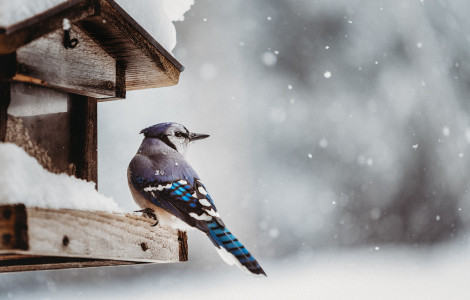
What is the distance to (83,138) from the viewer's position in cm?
209

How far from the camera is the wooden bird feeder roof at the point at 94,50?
165 centimetres

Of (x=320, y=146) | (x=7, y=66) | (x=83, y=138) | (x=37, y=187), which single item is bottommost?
(x=37, y=187)

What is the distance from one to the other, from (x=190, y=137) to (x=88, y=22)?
0.72 meters

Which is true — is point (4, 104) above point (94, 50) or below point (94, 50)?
below

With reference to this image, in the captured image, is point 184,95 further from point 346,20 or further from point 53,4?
point 53,4

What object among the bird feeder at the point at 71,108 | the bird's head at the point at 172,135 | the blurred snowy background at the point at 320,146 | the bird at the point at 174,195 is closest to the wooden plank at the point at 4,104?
the bird feeder at the point at 71,108

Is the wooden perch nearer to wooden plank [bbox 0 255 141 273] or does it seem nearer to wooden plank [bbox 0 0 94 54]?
wooden plank [bbox 0 255 141 273]

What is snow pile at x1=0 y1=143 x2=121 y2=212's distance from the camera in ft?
4.94

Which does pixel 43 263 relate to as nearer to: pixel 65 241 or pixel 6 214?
pixel 65 241

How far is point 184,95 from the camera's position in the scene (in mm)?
5484

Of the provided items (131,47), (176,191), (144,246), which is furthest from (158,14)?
(144,246)

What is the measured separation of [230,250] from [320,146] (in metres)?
3.92

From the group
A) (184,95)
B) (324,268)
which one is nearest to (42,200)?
(184,95)

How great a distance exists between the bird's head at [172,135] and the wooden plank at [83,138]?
374 millimetres
